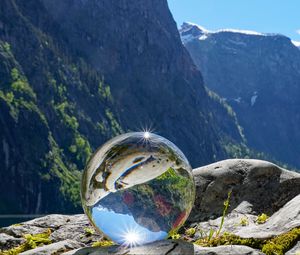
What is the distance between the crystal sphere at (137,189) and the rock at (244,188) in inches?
182

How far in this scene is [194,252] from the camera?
7.72 m

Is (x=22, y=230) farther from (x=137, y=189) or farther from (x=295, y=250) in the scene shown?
(x=295, y=250)

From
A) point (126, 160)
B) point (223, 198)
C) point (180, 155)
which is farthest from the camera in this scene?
point (223, 198)

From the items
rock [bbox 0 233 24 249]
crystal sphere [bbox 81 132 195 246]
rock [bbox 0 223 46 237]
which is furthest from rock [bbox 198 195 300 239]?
rock [bbox 0 233 24 249]

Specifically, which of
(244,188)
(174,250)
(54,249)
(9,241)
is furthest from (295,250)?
(9,241)

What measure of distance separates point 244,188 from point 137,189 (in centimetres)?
573

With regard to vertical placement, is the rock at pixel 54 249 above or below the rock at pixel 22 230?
above

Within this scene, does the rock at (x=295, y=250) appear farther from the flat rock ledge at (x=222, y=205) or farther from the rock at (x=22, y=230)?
the rock at (x=22, y=230)

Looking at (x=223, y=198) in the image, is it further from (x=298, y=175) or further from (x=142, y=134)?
(x=142, y=134)

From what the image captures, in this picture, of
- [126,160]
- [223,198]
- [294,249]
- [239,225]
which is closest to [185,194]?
[126,160]

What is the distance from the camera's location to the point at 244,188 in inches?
528

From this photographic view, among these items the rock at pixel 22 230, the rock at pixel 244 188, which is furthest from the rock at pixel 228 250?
the rock at pixel 22 230

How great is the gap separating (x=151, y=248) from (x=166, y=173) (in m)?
1.29

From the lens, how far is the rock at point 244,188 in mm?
13156
